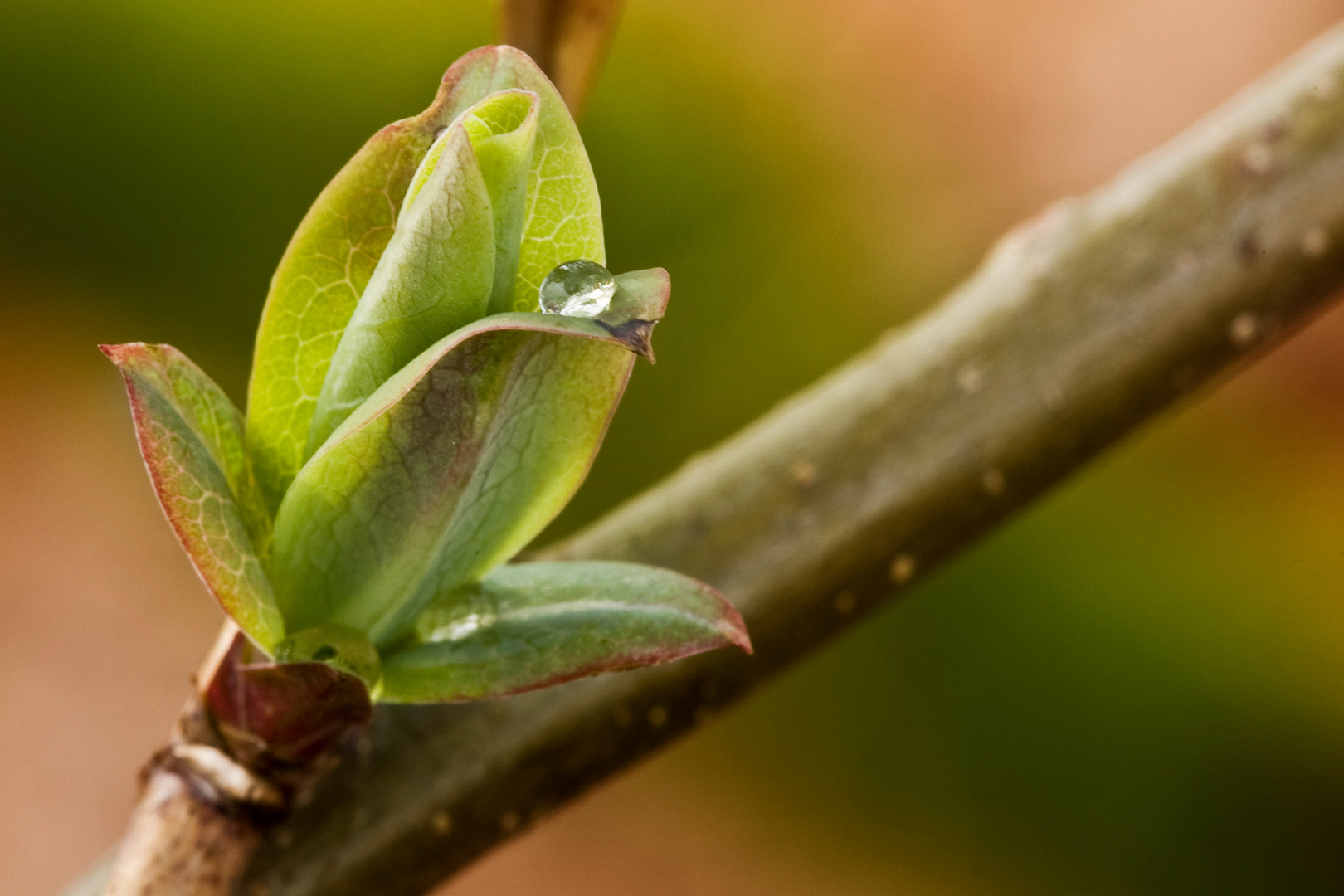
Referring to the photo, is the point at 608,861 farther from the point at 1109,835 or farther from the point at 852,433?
the point at 852,433

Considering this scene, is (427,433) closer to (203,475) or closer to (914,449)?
(203,475)

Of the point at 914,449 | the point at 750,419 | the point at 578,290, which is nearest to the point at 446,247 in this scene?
the point at 578,290

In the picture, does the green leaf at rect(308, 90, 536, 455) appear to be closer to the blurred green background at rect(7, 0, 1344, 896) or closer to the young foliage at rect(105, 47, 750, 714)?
the young foliage at rect(105, 47, 750, 714)

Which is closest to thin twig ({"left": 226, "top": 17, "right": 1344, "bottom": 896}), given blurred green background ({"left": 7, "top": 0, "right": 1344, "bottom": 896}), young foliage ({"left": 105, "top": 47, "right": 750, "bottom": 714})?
young foliage ({"left": 105, "top": 47, "right": 750, "bottom": 714})

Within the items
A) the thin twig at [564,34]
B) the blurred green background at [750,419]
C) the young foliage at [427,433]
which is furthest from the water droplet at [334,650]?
the blurred green background at [750,419]

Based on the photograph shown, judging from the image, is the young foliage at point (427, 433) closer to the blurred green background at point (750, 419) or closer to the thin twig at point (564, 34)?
the thin twig at point (564, 34)

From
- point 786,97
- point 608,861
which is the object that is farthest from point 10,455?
point 786,97

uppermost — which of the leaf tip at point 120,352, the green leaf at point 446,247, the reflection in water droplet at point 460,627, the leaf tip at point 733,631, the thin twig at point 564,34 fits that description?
A: the thin twig at point 564,34

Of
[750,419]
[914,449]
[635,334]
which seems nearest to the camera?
[635,334]
